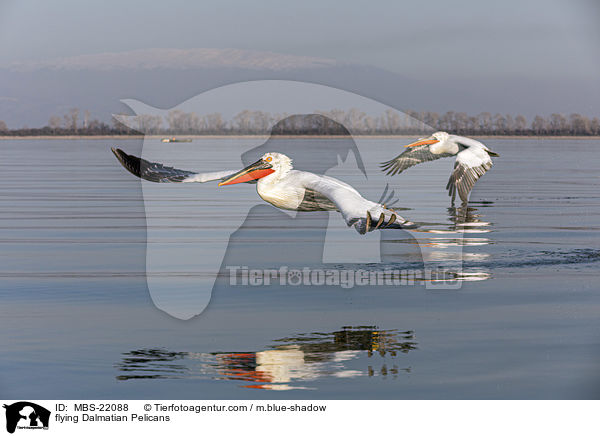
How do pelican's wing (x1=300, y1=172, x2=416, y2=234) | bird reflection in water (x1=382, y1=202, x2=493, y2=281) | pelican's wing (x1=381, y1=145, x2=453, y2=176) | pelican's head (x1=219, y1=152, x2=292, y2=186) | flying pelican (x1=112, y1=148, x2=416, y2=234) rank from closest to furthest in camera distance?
pelican's wing (x1=300, y1=172, x2=416, y2=234)
flying pelican (x1=112, y1=148, x2=416, y2=234)
bird reflection in water (x1=382, y1=202, x2=493, y2=281)
pelican's head (x1=219, y1=152, x2=292, y2=186)
pelican's wing (x1=381, y1=145, x2=453, y2=176)

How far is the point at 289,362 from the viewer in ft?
30.8

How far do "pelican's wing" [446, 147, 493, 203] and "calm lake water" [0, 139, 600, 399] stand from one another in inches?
36.1

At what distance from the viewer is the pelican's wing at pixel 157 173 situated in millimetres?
14336

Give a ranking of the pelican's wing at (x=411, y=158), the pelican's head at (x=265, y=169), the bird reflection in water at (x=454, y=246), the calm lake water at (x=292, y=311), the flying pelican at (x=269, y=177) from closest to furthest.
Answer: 1. the calm lake water at (x=292, y=311)
2. the flying pelican at (x=269, y=177)
3. the bird reflection in water at (x=454, y=246)
4. the pelican's head at (x=265, y=169)
5. the pelican's wing at (x=411, y=158)

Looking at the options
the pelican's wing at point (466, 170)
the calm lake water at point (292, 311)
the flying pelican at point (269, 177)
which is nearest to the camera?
the calm lake water at point (292, 311)

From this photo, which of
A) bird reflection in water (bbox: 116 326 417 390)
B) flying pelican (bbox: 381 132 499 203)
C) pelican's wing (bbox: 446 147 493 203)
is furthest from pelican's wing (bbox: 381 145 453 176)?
bird reflection in water (bbox: 116 326 417 390)

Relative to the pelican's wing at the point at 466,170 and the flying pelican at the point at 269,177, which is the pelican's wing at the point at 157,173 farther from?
the pelican's wing at the point at 466,170

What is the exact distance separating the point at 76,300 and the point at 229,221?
31.4 feet

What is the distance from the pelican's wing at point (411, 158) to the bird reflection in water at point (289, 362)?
14.7m

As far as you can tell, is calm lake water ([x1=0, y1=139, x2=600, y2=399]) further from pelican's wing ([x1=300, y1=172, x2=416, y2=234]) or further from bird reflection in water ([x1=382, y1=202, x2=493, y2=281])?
pelican's wing ([x1=300, y1=172, x2=416, y2=234])

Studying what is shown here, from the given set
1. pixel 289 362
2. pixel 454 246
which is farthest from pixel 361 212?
pixel 454 246

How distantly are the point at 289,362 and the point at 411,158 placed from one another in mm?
→ 16562

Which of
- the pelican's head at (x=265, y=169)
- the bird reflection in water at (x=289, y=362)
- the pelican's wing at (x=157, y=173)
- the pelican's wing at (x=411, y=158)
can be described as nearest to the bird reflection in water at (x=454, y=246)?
the pelican's wing at (x=411, y=158)

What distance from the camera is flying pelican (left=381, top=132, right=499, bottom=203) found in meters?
22.6
